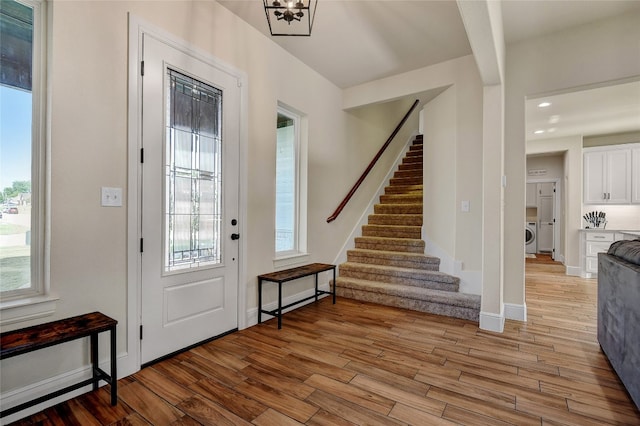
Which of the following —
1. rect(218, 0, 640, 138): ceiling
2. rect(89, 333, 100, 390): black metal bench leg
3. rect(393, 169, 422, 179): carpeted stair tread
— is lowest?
rect(89, 333, 100, 390): black metal bench leg

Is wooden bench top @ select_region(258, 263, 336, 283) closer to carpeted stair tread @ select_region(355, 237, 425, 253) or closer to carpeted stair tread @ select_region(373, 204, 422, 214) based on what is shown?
carpeted stair tread @ select_region(355, 237, 425, 253)

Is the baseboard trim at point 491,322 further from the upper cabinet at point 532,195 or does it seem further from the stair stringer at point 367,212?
the upper cabinet at point 532,195

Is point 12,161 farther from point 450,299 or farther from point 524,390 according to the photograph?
point 450,299

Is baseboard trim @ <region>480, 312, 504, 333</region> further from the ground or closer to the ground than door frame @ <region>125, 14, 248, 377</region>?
closer to the ground

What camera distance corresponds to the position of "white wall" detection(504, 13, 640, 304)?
2.81 metres

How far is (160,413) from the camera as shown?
173 cm

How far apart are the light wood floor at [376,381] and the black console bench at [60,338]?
147 millimetres

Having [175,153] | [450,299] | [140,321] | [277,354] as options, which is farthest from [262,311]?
[450,299]

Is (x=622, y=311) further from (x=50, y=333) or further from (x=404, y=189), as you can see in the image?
(x=404, y=189)

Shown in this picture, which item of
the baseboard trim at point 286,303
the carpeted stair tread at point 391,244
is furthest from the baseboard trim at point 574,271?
the baseboard trim at point 286,303

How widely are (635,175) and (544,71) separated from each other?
4.22 metres

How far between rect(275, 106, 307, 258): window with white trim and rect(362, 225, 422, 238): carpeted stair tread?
4.78 ft

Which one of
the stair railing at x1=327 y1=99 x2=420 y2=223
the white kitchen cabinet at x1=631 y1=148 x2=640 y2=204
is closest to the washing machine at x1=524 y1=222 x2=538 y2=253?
the white kitchen cabinet at x1=631 y1=148 x2=640 y2=204

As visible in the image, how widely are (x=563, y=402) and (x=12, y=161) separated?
136 inches
